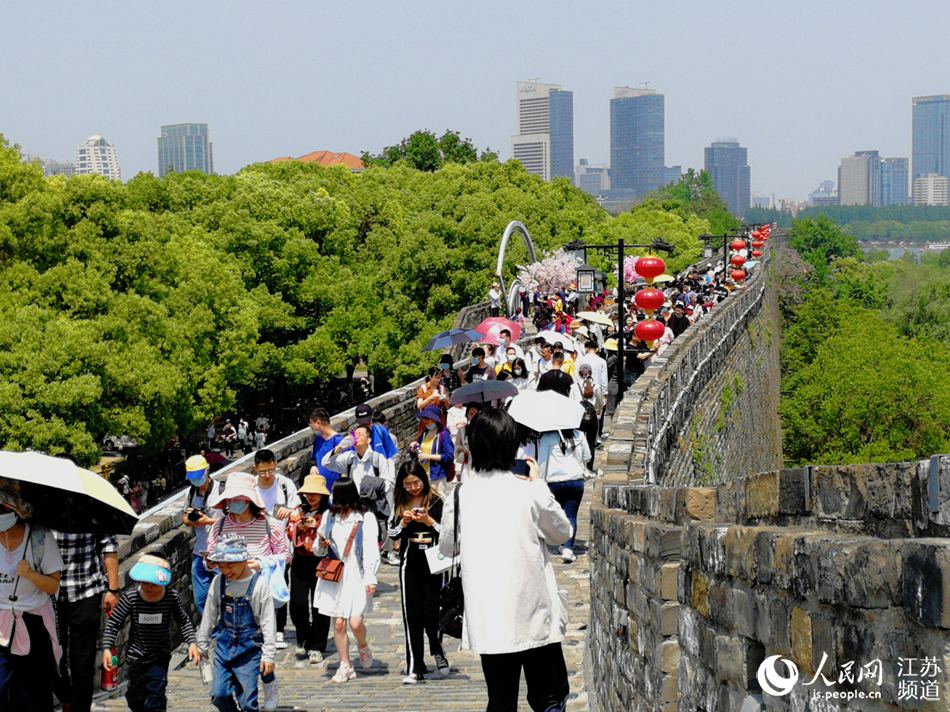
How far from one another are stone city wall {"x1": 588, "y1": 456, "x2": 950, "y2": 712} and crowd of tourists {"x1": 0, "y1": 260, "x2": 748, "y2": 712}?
1.96ft

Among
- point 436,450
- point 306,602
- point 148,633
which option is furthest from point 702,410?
point 148,633

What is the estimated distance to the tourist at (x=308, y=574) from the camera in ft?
29.7

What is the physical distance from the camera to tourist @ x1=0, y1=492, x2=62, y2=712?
251 inches

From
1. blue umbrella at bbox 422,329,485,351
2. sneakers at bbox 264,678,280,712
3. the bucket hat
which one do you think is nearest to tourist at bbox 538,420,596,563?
the bucket hat

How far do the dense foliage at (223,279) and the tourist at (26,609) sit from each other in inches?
783

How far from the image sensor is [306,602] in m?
9.35

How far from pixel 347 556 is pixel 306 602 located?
0.84 metres

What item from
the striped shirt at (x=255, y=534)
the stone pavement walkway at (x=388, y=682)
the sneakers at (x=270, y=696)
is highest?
the striped shirt at (x=255, y=534)

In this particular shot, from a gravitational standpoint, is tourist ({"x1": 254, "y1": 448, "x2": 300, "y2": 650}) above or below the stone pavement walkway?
above

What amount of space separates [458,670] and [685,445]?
887 cm

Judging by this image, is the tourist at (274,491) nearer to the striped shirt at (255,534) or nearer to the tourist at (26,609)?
the striped shirt at (255,534)

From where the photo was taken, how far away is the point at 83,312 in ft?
98.2

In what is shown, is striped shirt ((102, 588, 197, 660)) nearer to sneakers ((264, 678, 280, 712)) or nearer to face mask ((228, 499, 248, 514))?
sneakers ((264, 678, 280, 712))

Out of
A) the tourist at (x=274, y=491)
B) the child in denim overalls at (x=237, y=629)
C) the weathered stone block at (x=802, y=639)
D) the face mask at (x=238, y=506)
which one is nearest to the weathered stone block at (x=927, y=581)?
the weathered stone block at (x=802, y=639)
